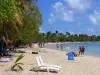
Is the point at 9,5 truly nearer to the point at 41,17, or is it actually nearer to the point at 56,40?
the point at 41,17

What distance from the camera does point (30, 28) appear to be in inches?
1426

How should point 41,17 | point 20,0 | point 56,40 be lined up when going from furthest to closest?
1. point 56,40
2. point 41,17
3. point 20,0

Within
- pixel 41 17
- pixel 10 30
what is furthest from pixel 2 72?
pixel 41 17

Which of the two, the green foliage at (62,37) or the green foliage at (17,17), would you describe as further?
the green foliage at (62,37)

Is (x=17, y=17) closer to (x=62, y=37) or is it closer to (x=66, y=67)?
(x=66, y=67)

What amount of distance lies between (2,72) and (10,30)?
11716 millimetres

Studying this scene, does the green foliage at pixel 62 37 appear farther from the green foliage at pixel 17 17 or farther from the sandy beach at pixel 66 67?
the sandy beach at pixel 66 67

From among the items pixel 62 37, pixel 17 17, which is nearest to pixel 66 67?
pixel 17 17

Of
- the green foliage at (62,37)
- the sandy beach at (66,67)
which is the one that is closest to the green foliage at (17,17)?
the sandy beach at (66,67)

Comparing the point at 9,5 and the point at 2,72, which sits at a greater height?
the point at 9,5

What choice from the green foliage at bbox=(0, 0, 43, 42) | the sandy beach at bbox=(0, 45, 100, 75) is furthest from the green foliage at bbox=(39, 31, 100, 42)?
the sandy beach at bbox=(0, 45, 100, 75)

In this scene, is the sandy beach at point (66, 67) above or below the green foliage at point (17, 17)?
below

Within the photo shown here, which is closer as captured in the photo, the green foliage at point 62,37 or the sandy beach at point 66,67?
the sandy beach at point 66,67

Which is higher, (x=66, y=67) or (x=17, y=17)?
(x=17, y=17)
